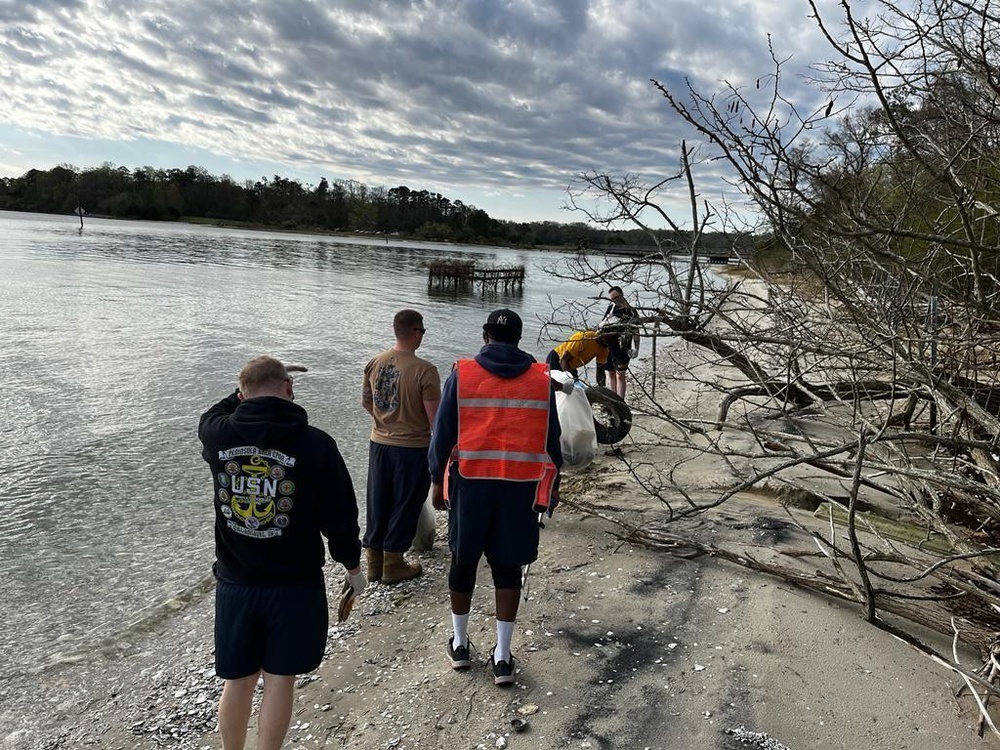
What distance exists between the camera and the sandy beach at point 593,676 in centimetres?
278

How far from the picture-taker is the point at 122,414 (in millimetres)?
9234

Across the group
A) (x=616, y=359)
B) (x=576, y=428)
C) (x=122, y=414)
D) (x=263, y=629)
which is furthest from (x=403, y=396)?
(x=122, y=414)

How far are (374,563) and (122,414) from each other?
254 inches

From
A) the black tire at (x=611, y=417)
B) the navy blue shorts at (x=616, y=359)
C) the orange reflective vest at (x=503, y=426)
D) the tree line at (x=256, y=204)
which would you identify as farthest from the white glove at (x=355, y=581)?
the tree line at (x=256, y=204)

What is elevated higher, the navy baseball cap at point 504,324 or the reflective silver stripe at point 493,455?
the navy baseball cap at point 504,324

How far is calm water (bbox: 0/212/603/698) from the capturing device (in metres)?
4.89

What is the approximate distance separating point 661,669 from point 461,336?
18.7 metres

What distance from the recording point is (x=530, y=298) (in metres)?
43.2

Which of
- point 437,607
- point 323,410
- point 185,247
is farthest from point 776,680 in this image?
point 185,247

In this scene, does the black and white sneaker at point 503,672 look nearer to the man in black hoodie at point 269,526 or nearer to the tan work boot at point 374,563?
the man in black hoodie at point 269,526

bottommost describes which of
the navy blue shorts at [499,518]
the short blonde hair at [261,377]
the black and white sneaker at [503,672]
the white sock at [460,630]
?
the black and white sneaker at [503,672]

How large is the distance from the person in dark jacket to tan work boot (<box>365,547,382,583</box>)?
164cm

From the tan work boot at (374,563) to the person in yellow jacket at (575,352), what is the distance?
309 cm

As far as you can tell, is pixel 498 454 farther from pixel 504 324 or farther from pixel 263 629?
pixel 263 629
